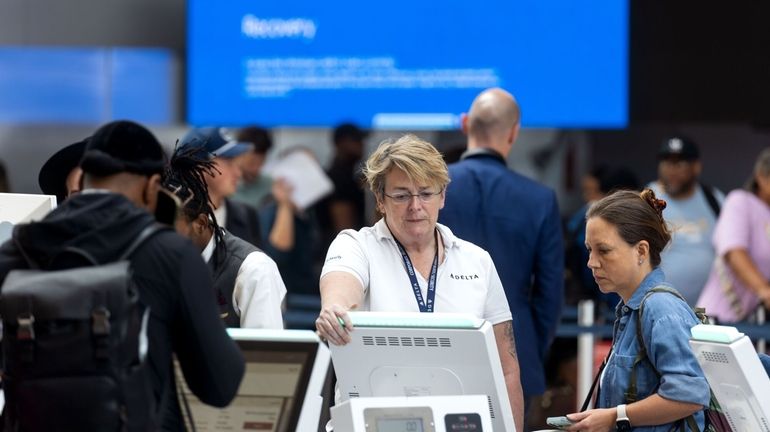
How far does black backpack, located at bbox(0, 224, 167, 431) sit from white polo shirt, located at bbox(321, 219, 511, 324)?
1.14 metres

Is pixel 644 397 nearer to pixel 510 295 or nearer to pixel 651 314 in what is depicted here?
pixel 651 314

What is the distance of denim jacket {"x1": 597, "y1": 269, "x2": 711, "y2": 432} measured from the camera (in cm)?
326

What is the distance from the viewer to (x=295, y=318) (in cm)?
702

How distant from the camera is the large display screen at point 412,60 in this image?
808 centimetres

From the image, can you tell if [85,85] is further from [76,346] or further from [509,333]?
[76,346]

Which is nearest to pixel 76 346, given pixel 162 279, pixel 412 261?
pixel 162 279

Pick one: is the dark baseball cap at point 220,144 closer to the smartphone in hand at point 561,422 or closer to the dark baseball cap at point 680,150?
the smartphone in hand at point 561,422

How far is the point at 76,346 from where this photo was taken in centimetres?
261

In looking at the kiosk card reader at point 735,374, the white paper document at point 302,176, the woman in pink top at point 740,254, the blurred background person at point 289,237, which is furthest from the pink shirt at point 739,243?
the kiosk card reader at point 735,374

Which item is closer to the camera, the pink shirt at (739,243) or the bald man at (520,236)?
the bald man at (520,236)

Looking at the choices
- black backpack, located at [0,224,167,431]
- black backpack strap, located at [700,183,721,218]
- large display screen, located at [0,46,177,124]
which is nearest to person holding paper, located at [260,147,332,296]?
large display screen, located at [0,46,177,124]

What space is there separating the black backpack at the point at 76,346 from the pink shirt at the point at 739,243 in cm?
473

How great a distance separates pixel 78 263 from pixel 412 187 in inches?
48.9

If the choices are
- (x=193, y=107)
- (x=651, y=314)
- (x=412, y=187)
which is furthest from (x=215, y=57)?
(x=651, y=314)
